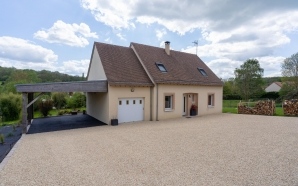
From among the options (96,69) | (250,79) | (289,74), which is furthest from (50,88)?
(289,74)

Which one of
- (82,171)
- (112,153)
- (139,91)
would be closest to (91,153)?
(112,153)

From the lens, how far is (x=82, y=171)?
20.5 ft

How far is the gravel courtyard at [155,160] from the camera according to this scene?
18.5ft

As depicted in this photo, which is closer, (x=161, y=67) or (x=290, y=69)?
(x=161, y=67)

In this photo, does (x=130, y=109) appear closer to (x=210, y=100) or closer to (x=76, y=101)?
(x=210, y=100)

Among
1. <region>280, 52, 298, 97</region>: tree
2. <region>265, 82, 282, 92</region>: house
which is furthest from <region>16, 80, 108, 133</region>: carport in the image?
<region>265, 82, 282, 92</region>: house

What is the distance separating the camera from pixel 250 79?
3809cm

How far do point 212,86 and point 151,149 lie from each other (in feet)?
48.8

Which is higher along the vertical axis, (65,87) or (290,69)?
(290,69)

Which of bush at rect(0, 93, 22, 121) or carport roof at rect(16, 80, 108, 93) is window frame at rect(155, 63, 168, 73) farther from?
bush at rect(0, 93, 22, 121)

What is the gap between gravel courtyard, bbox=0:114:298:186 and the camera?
563cm

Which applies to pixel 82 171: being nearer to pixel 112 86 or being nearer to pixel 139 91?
pixel 112 86

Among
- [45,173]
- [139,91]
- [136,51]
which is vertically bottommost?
[45,173]

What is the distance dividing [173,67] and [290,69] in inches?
1196
